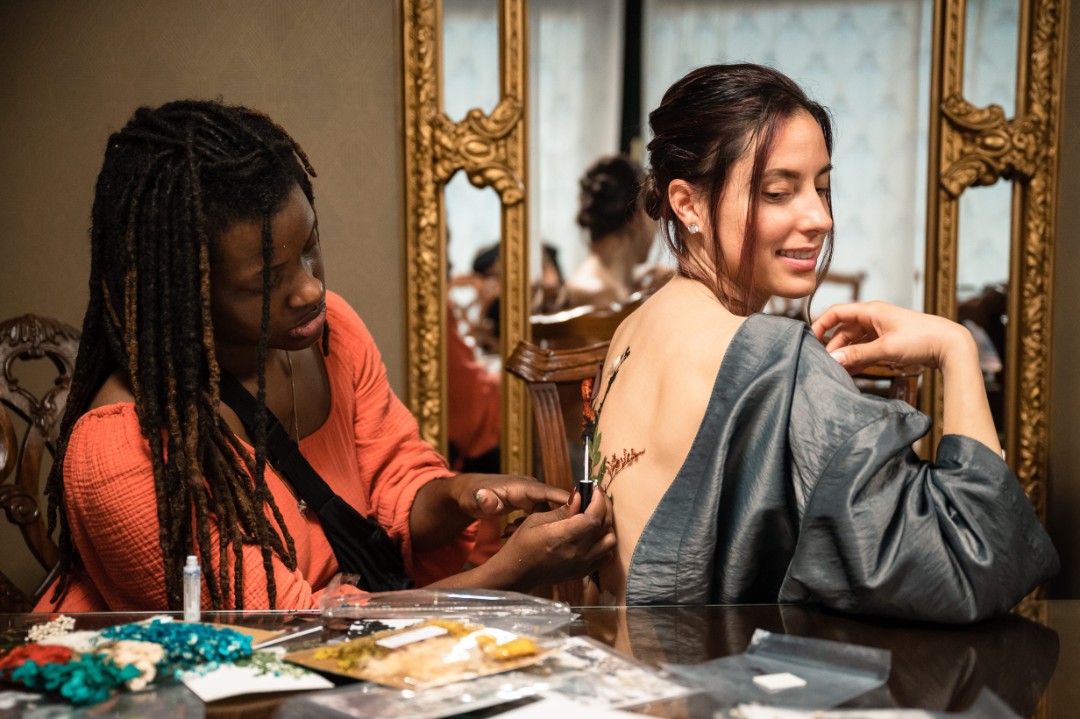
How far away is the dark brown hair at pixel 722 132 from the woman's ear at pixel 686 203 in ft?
0.04

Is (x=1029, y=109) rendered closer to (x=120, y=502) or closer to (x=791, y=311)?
(x=791, y=311)

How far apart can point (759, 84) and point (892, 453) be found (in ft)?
2.28

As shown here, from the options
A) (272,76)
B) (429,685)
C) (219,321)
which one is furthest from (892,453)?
(272,76)

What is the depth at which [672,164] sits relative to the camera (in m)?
1.71

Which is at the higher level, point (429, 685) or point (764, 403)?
point (764, 403)

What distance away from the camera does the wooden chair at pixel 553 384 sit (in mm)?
2213

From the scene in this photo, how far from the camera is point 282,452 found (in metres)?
1.72

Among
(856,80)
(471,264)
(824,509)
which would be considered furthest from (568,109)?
(824,509)

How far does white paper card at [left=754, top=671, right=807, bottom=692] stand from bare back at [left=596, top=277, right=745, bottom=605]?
0.50 meters

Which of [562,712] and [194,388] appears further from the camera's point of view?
[194,388]

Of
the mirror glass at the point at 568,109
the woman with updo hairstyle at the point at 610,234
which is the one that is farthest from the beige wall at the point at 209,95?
the woman with updo hairstyle at the point at 610,234

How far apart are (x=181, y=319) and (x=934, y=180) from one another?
2771 mm

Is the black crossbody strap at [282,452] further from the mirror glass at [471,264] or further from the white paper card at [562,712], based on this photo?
the mirror glass at [471,264]

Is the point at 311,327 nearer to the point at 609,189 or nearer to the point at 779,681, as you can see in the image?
the point at 779,681
